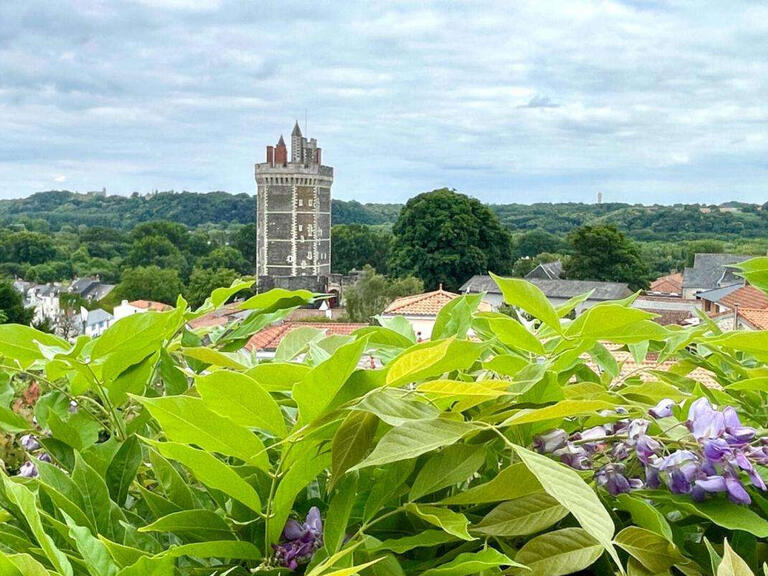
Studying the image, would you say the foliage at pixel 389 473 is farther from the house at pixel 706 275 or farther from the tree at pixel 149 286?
the tree at pixel 149 286

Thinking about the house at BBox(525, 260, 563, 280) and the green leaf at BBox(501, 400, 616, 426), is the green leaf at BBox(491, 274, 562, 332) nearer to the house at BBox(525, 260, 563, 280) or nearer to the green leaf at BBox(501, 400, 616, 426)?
the green leaf at BBox(501, 400, 616, 426)

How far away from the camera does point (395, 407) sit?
1.31 feet

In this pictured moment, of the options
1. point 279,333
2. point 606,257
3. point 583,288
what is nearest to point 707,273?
point 606,257

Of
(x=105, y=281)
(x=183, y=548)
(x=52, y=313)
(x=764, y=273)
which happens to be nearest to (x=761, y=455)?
(x=764, y=273)

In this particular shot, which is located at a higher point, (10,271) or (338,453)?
(338,453)

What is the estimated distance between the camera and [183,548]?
0.39 metres

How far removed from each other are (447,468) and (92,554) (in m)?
0.19

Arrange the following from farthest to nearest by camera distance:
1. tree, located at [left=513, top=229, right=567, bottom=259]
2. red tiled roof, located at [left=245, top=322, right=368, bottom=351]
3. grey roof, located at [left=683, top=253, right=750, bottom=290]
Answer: tree, located at [left=513, top=229, right=567, bottom=259], grey roof, located at [left=683, top=253, right=750, bottom=290], red tiled roof, located at [left=245, top=322, right=368, bottom=351]

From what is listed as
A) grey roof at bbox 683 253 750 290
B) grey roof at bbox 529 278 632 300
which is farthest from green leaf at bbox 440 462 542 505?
grey roof at bbox 683 253 750 290

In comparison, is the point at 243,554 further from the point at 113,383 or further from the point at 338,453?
the point at 113,383

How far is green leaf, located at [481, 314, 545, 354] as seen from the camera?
1.71 ft

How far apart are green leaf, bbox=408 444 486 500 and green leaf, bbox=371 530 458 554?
0.02 metres

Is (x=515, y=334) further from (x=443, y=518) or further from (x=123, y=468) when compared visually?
(x=123, y=468)

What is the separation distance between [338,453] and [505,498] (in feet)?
0.31
